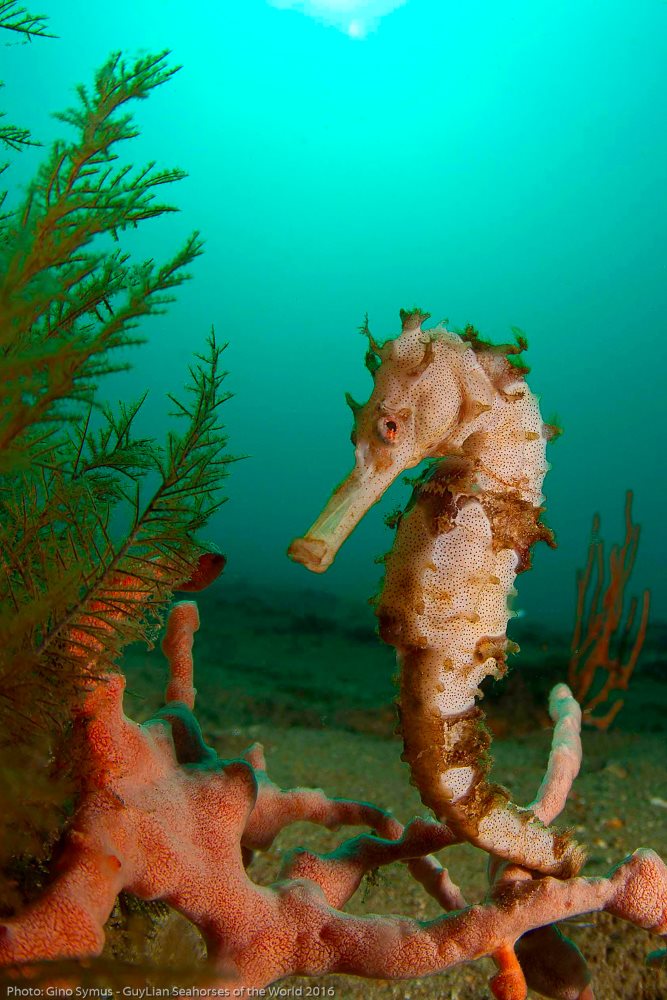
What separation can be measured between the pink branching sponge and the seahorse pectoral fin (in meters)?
0.60

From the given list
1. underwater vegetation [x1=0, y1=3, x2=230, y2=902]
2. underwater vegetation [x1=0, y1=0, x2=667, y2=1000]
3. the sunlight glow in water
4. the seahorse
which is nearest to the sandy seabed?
underwater vegetation [x1=0, y1=0, x2=667, y2=1000]

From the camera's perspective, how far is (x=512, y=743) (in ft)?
19.0

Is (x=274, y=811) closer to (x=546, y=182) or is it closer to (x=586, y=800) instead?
(x=586, y=800)

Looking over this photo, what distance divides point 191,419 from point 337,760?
4.18m

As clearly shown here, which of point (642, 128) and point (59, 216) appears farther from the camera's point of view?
point (642, 128)

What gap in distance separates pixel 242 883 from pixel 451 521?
1.19 metres

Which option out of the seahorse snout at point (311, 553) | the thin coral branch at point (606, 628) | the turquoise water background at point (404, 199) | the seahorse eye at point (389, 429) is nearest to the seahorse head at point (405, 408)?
the seahorse eye at point (389, 429)

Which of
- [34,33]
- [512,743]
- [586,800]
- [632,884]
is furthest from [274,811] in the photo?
[512,743]

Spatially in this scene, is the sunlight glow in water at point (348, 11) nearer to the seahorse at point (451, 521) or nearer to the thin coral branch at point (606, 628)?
the thin coral branch at point (606, 628)

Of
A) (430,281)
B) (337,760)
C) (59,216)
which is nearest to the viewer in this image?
(59,216)

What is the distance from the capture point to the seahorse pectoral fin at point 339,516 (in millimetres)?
1518

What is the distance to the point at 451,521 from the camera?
67.9 inches

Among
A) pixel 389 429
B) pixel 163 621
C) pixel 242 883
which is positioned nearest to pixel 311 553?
pixel 389 429

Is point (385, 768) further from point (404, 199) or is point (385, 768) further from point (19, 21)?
point (404, 199)
